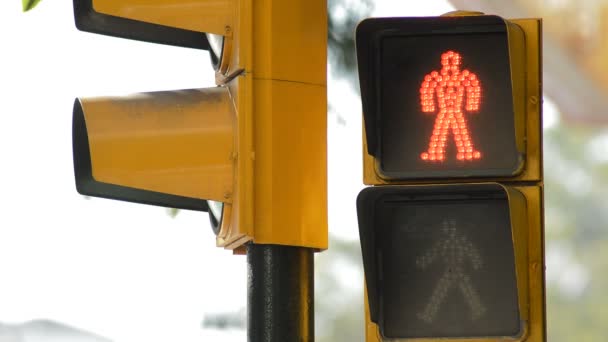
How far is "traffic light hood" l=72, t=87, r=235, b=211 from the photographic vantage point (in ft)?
13.4

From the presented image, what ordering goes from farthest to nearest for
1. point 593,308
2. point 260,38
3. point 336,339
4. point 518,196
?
point 593,308
point 336,339
point 260,38
point 518,196

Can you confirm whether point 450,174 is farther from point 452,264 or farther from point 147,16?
point 147,16

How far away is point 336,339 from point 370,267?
379 cm

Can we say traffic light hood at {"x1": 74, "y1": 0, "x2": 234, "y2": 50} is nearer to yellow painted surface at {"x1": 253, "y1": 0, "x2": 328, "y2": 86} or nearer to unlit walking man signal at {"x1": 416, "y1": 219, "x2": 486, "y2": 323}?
yellow painted surface at {"x1": 253, "y1": 0, "x2": 328, "y2": 86}

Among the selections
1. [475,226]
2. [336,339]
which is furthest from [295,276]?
[336,339]

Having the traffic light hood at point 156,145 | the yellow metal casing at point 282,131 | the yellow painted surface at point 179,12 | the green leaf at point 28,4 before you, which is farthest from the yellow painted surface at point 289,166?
the green leaf at point 28,4

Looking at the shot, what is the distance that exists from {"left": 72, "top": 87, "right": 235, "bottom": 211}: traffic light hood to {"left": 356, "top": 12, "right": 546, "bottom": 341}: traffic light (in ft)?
1.44

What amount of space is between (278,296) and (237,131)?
504 millimetres

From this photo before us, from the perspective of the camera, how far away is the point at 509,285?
13.1 ft

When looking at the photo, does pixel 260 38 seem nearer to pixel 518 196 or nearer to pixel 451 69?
pixel 451 69

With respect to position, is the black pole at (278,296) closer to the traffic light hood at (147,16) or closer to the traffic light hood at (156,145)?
the traffic light hood at (156,145)

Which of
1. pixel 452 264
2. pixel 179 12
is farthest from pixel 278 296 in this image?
pixel 179 12

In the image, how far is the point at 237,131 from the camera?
414cm

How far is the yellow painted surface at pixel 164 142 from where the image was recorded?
4086 millimetres
